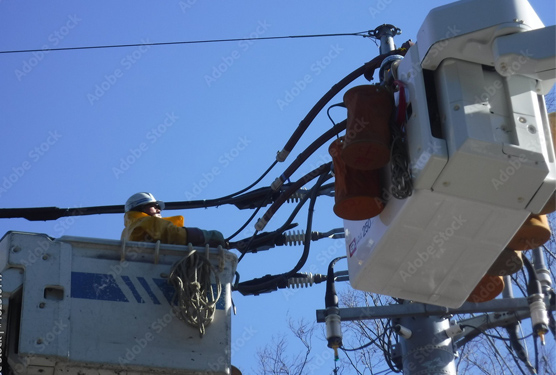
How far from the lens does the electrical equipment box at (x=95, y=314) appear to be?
4965 millimetres

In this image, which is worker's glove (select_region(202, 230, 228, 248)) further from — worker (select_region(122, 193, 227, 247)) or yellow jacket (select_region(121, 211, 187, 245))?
yellow jacket (select_region(121, 211, 187, 245))

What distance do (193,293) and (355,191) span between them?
88cm

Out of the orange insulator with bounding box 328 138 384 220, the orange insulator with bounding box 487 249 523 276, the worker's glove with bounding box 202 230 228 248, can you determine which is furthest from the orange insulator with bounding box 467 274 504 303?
the worker's glove with bounding box 202 230 228 248

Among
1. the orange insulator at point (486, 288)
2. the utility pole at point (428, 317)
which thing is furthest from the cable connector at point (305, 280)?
the orange insulator at point (486, 288)

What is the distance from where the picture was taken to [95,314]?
201 inches

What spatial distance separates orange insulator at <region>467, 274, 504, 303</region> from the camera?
19.7 feet

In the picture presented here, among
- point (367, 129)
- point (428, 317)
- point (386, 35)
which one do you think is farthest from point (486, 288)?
point (386, 35)

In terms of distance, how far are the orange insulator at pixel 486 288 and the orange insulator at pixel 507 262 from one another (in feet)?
0.51

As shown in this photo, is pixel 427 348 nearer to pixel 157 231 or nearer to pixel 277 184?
pixel 277 184

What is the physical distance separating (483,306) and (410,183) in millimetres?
3215

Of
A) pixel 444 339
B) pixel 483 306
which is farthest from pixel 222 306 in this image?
pixel 483 306

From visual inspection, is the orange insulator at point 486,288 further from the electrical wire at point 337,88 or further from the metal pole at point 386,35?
the metal pole at point 386,35

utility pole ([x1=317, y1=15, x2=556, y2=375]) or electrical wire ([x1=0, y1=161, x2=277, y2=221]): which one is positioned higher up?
electrical wire ([x1=0, y1=161, x2=277, y2=221])

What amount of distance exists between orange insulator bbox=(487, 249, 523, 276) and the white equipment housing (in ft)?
0.84
